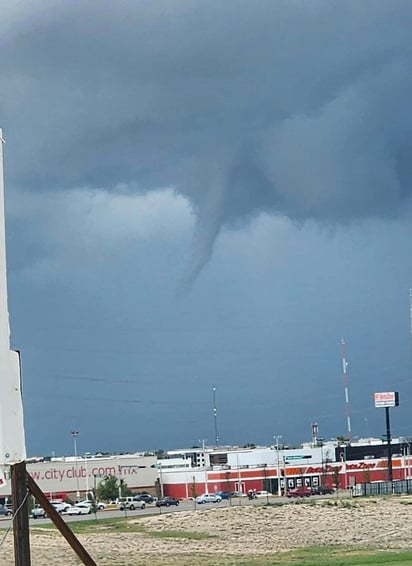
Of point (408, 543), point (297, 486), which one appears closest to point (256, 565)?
point (408, 543)

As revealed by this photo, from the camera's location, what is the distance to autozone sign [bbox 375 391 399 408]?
135750 mm

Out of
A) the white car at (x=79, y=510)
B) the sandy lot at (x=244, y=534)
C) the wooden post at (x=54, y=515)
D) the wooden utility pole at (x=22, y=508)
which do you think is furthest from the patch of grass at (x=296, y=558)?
the white car at (x=79, y=510)

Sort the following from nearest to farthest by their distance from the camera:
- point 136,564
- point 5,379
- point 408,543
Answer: point 5,379 → point 136,564 → point 408,543

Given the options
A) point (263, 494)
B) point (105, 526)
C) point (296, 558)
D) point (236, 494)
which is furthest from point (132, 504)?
point (296, 558)

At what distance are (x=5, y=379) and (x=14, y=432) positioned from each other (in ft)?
1.72

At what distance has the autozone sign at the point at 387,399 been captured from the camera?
136m

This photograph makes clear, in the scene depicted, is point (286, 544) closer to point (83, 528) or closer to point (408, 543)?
point (408, 543)

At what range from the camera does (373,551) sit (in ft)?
137

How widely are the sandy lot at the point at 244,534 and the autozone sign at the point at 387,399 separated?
5680cm

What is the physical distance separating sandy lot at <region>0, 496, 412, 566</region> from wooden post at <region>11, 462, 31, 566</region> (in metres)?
22.9

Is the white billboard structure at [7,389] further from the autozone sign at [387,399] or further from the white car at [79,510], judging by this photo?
the autozone sign at [387,399]

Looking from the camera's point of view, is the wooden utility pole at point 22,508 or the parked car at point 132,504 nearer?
the wooden utility pole at point 22,508

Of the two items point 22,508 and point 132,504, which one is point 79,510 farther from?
point 22,508

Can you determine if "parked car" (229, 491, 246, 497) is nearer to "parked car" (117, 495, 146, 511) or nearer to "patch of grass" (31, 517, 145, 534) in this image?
"parked car" (117, 495, 146, 511)
